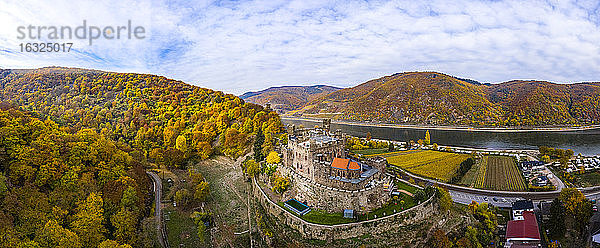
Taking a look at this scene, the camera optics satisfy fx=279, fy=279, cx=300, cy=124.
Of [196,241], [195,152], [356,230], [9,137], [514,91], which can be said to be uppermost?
[514,91]

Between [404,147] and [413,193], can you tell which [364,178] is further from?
[404,147]

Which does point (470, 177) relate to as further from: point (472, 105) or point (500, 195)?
point (472, 105)

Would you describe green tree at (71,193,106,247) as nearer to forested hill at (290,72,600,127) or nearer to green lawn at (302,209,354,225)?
green lawn at (302,209,354,225)

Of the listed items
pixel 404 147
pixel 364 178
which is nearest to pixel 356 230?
pixel 364 178

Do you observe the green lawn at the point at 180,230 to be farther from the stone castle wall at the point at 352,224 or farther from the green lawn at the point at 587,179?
the green lawn at the point at 587,179

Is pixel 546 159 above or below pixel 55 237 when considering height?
below

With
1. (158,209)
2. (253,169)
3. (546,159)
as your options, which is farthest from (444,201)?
(546,159)
